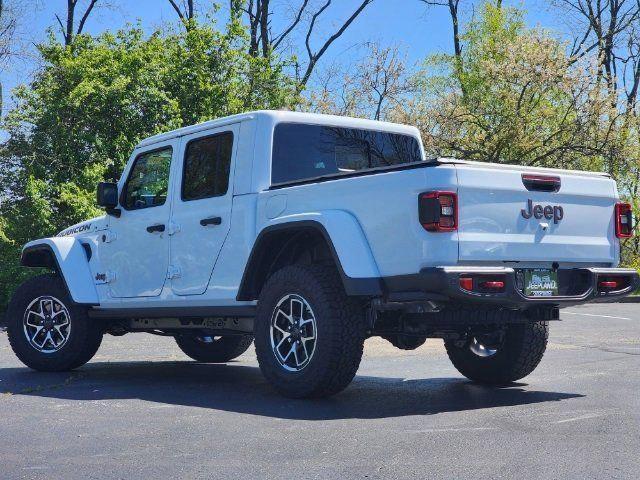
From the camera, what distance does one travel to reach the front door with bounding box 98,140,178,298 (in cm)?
885

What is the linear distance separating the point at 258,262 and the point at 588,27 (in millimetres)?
37453

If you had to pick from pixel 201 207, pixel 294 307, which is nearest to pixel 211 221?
pixel 201 207

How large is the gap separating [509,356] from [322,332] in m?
2.06

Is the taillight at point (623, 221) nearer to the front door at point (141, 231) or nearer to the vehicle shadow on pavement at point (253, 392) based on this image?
the vehicle shadow on pavement at point (253, 392)

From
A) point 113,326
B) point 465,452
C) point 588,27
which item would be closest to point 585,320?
point 113,326

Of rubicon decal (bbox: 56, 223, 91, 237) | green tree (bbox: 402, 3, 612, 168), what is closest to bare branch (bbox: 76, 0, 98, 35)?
green tree (bbox: 402, 3, 612, 168)

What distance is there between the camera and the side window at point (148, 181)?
905 cm

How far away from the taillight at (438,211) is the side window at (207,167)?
7.23 ft

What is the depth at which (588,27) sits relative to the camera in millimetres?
42125

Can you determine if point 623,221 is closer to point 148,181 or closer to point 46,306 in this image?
point 148,181

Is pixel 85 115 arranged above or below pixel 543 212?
above

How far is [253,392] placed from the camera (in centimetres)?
799

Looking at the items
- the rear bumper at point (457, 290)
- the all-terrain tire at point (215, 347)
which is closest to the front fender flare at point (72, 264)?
the all-terrain tire at point (215, 347)

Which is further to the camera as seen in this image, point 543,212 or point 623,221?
point 623,221
